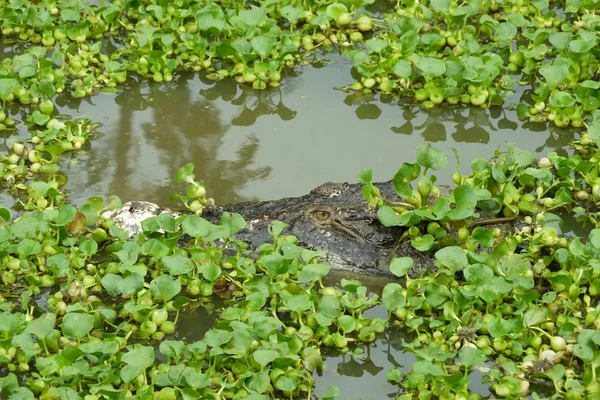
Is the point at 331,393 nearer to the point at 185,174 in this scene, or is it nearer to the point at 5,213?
the point at 185,174

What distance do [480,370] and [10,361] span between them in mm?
2445

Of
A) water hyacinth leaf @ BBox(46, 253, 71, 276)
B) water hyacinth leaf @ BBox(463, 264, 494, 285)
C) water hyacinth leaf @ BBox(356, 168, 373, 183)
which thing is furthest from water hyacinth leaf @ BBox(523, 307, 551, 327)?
water hyacinth leaf @ BBox(46, 253, 71, 276)

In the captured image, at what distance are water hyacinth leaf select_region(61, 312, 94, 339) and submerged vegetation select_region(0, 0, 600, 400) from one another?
1 centimetres

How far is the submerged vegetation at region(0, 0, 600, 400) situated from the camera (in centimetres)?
481

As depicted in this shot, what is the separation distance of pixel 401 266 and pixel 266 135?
2073mm

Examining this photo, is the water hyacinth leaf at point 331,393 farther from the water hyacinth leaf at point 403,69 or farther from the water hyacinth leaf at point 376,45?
the water hyacinth leaf at point 376,45

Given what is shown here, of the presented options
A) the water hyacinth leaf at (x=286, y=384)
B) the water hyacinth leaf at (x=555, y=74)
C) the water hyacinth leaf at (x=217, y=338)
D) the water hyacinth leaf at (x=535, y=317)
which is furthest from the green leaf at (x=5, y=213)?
the water hyacinth leaf at (x=555, y=74)

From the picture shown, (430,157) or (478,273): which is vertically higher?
(430,157)

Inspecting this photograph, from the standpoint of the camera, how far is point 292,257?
5430 millimetres

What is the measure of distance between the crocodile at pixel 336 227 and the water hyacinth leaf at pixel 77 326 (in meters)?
1.06

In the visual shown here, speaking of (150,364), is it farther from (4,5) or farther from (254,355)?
(4,5)

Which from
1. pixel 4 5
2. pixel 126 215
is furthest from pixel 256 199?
pixel 4 5

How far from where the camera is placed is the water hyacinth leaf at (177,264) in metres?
5.40

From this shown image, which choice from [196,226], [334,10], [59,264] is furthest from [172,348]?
[334,10]
